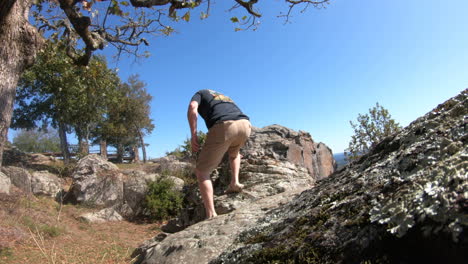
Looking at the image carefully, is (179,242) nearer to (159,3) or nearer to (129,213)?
(159,3)

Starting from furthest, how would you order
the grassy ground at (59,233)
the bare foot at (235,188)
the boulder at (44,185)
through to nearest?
the boulder at (44,185) → the bare foot at (235,188) → the grassy ground at (59,233)

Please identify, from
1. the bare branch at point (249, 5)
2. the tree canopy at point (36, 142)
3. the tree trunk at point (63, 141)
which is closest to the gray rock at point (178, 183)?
the bare branch at point (249, 5)

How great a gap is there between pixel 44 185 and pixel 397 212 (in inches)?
576

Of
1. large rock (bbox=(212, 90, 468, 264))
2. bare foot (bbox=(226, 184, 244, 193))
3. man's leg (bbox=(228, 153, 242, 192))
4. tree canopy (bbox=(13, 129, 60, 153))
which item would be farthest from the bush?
tree canopy (bbox=(13, 129, 60, 153))

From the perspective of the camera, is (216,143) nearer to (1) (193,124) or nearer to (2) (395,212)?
(1) (193,124)

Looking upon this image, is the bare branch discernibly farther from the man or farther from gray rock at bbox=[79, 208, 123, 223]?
gray rock at bbox=[79, 208, 123, 223]

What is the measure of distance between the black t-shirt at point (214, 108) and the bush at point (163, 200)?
22.9ft

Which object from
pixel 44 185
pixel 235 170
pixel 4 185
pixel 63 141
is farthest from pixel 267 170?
pixel 63 141

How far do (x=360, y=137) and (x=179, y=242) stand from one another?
10.7 m

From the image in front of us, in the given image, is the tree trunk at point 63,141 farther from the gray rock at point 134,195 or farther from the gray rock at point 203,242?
the gray rock at point 203,242

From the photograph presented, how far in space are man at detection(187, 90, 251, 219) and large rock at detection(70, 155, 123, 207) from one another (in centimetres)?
886

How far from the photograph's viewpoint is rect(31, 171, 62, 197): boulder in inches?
474

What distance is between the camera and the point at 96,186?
12047 mm

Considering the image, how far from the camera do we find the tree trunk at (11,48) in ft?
12.1
